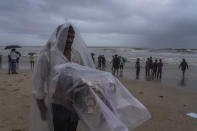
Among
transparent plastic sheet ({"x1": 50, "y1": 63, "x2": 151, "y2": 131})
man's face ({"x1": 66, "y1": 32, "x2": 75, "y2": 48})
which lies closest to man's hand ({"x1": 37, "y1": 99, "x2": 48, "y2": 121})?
transparent plastic sheet ({"x1": 50, "y1": 63, "x2": 151, "y2": 131})

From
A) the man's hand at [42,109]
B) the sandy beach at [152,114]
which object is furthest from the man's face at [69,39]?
the sandy beach at [152,114]

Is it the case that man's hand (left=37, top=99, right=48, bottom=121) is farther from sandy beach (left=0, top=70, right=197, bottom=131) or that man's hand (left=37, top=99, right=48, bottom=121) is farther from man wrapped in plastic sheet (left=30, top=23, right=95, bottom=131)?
sandy beach (left=0, top=70, right=197, bottom=131)

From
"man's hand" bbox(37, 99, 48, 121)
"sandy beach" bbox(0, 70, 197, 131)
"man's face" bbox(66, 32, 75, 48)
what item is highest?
"man's face" bbox(66, 32, 75, 48)

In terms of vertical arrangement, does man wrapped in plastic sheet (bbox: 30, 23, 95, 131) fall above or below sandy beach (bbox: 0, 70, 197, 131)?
above

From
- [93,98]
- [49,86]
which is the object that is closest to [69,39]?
[49,86]

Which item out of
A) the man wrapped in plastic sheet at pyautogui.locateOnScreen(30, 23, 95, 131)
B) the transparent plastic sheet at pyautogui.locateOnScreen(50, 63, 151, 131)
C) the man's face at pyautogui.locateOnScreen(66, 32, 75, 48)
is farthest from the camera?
the man's face at pyautogui.locateOnScreen(66, 32, 75, 48)

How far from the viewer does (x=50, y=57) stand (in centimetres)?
169

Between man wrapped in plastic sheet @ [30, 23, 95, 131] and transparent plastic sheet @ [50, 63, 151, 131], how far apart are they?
0.08 meters

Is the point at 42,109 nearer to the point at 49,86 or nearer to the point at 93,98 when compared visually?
the point at 49,86

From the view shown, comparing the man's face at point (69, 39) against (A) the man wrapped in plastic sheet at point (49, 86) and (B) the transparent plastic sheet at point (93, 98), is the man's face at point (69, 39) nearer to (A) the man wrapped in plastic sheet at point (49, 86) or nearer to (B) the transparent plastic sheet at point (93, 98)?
(A) the man wrapped in plastic sheet at point (49, 86)

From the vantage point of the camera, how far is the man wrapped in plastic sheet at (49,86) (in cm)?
167

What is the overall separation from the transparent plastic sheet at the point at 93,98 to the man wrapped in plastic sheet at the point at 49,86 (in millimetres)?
85

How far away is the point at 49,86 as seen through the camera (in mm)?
1591

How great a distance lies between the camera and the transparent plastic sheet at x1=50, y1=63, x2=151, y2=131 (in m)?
1.43
